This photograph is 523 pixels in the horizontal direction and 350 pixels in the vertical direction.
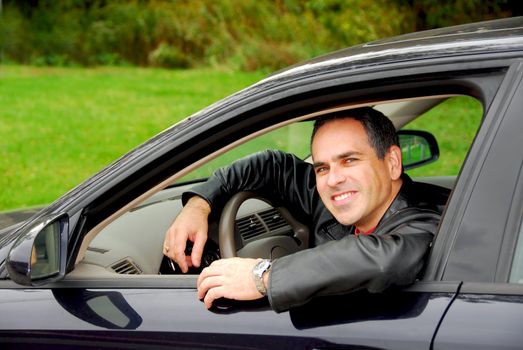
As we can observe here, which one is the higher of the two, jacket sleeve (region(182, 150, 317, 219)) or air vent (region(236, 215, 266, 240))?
jacket sleeve (region(182, 150, 317, 219))

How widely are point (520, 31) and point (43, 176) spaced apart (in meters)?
7.41

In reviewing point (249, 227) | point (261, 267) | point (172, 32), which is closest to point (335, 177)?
point (261, 267)

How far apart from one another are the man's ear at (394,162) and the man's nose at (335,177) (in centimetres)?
14

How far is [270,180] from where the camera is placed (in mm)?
3170

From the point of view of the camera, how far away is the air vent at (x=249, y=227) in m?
3.17

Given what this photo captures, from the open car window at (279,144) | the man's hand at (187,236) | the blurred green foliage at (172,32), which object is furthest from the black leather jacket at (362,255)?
the blurred green foliage at (172,32)

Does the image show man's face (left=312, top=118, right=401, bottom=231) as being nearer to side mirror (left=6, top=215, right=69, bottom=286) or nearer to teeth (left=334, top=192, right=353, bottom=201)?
teeth (left=334, top=192, right=353, bottom=201)

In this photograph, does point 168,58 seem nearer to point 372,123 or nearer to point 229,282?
point 372,123

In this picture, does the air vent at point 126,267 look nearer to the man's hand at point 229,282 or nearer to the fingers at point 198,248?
the fingers at point 198,248

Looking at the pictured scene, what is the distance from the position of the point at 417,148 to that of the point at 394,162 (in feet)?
4.95

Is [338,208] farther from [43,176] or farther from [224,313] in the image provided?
[43,176]

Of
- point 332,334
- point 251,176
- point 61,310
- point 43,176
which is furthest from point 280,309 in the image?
point 43,176

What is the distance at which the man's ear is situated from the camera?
2.56m

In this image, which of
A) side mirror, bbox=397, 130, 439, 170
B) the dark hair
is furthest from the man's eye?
side mirror, bbox=397, 130, 439, 170
